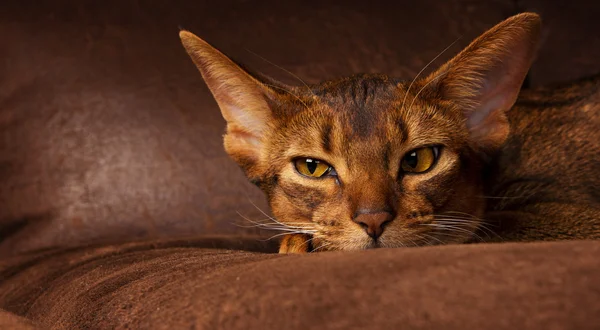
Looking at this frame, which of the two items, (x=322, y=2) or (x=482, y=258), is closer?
(x=482, y=258)

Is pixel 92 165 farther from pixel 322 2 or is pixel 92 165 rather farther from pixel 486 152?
pixel 486 152

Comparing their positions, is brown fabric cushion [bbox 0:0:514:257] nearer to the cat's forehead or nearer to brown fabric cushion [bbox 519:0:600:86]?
brown fabric cushion [bbox 519:0:600:86]

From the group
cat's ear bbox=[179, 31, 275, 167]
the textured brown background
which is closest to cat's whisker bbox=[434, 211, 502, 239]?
cat's ear bbox=[179, 31, 275, 167]

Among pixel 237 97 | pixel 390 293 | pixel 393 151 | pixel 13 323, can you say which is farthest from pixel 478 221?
pixel 13 323

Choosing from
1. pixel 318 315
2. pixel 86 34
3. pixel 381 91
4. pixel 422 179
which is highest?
pixel 86 34

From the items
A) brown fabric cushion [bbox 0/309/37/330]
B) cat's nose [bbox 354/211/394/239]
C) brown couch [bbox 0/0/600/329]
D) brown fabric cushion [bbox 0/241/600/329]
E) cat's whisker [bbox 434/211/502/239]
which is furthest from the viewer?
brown couch [bbox 0/0/600/329]

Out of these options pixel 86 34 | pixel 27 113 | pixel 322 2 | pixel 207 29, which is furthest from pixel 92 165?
pixel 322 2

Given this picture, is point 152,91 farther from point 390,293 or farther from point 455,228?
point 390,293
